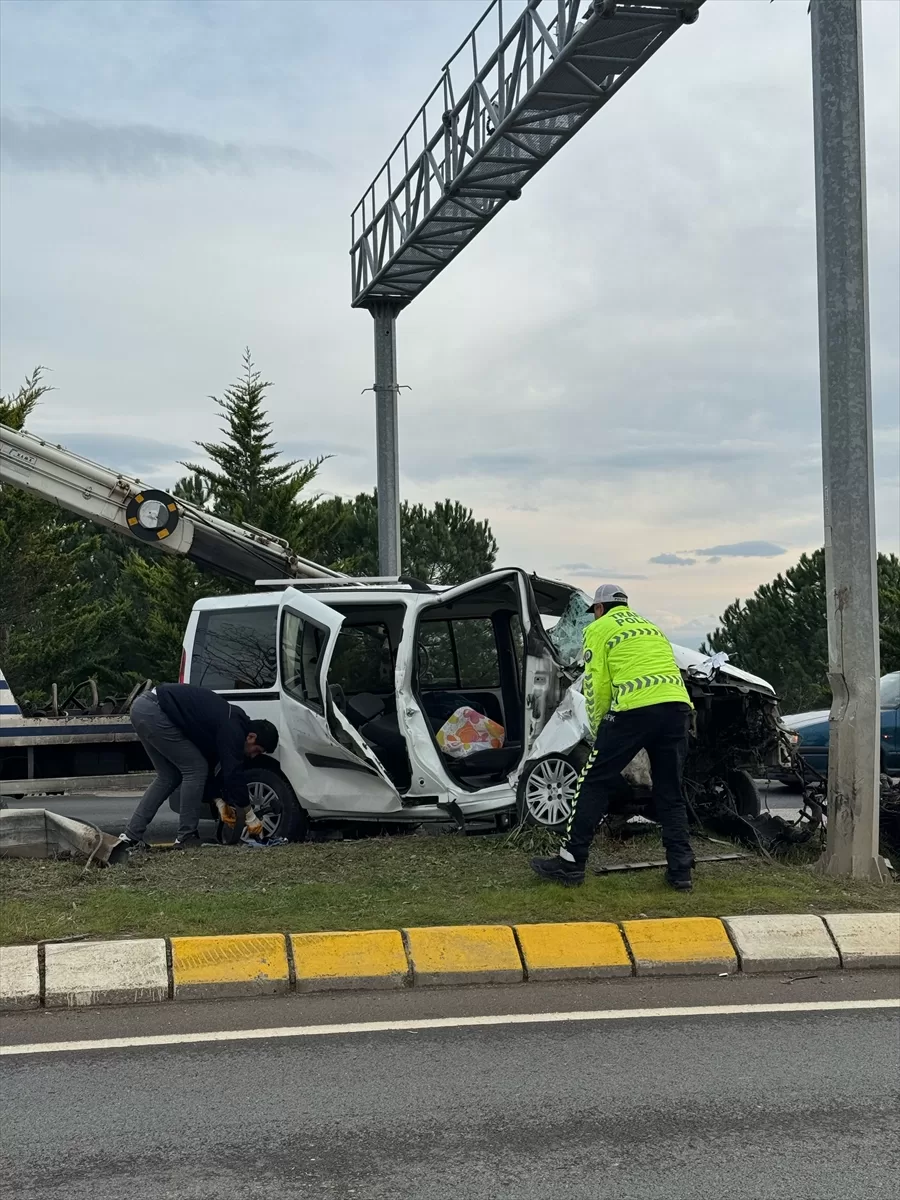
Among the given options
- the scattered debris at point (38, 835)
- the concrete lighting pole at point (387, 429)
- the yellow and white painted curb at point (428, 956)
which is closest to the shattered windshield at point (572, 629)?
the yellow and white painted curb at point (428, 956)

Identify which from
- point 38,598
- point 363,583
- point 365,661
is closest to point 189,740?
point 365,661

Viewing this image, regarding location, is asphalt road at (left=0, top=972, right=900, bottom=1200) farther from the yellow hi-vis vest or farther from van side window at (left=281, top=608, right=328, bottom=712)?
van side window at (left=281, top=608, right=328, bottom=712)

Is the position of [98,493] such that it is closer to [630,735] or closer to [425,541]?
[630,735]

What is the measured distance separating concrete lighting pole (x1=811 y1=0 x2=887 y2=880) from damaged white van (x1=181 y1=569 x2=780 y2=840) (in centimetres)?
136

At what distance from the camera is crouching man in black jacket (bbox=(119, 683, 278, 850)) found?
8.97 meters

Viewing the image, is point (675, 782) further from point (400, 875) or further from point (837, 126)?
point (837, 126)

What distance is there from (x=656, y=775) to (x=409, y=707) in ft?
8.11

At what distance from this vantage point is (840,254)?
760 cm

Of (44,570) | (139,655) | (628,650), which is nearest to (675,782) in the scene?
(628,650)

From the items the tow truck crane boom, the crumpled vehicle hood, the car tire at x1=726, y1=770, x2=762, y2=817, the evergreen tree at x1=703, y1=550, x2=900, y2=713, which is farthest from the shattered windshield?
the evergreen tree at x1=703, y1=550, x2=900, y2=713

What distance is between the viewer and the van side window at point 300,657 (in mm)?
9211

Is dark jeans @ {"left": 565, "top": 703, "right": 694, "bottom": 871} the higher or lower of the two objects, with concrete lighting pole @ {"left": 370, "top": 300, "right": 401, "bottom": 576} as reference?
lower

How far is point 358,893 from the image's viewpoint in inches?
275

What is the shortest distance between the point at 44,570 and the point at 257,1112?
81.0 ft
